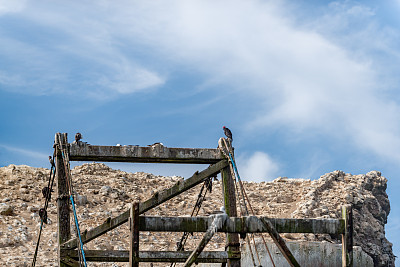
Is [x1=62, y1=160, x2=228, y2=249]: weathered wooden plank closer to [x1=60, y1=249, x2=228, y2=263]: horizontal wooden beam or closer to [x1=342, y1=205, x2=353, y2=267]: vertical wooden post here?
[x1=60, y1=249, x2=228, y2=263]: horizontal wooden beam

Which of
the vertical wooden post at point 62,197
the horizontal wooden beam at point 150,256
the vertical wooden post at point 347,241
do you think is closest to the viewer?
the vertical wooden post at point 347,241

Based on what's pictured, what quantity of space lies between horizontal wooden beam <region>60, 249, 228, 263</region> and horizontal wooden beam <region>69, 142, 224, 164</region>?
6.34 ft

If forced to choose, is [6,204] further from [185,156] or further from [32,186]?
[185,156]

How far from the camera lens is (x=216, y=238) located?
2109 centimetres

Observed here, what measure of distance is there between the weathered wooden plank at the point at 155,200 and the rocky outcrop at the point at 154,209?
5813 mm

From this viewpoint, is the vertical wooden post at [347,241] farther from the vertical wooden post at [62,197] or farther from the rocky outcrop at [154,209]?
the rocky outcrop at [154,209]

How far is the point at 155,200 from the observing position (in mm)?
13070

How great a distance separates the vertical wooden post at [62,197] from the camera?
12.9 m

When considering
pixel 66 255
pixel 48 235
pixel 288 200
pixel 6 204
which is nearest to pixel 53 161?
pixel 66 255

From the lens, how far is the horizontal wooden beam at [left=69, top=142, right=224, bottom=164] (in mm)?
13141

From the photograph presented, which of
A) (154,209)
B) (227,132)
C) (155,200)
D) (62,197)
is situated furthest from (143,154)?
(154,209)

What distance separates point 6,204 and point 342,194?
40.0 feet

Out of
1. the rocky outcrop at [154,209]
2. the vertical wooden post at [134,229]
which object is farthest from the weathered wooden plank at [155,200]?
the rocky outcrop at [154,209]

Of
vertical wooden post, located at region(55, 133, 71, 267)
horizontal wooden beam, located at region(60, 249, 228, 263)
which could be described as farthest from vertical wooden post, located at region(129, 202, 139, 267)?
vertical wooden post, located at region(55, 133, 71, 267)
